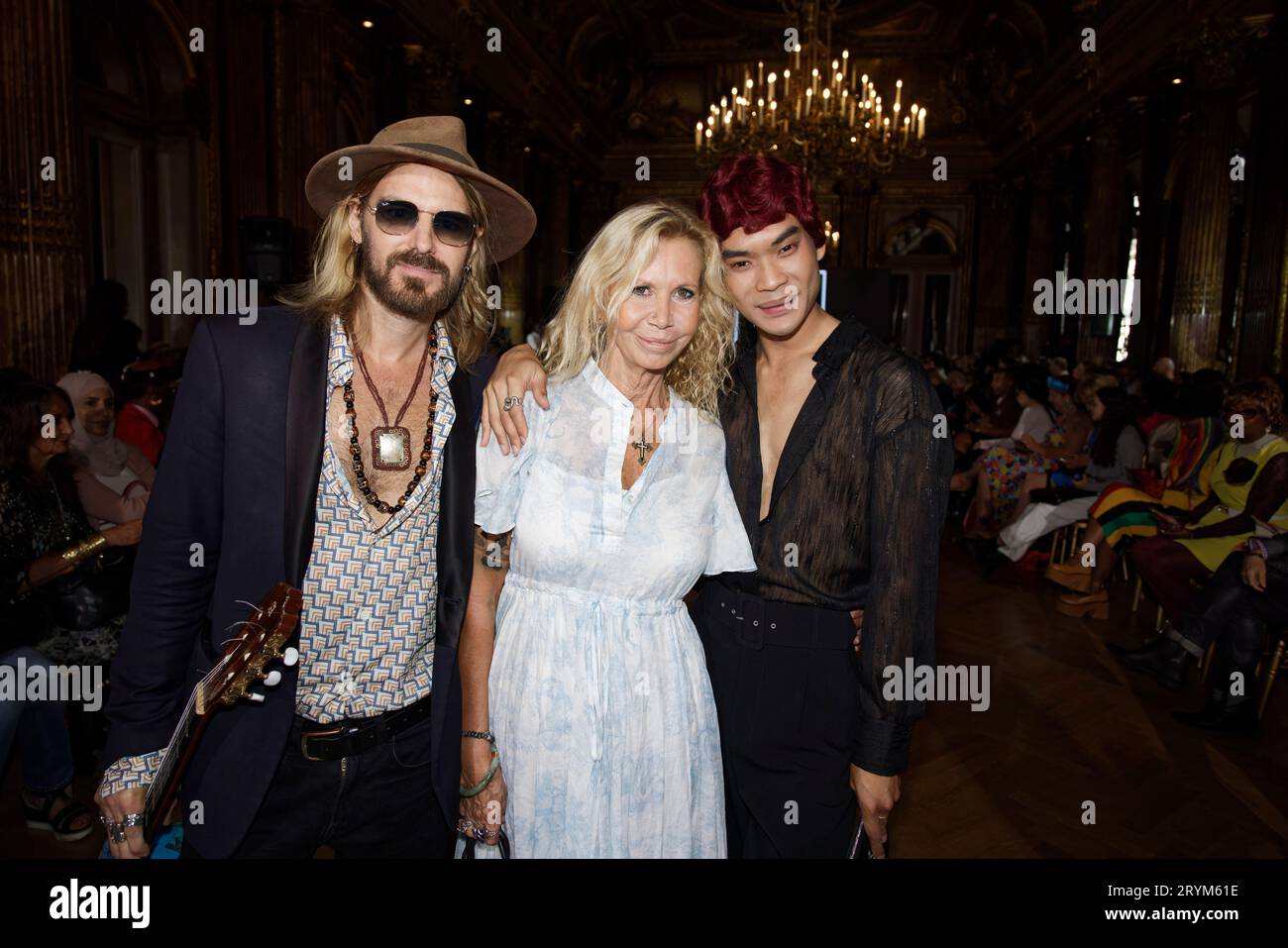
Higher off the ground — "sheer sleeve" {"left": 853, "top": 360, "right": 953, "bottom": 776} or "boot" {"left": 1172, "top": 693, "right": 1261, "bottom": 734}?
"sheer sleeve" {"left": 853, "top": 360, "right": 953, "bottom": 776}

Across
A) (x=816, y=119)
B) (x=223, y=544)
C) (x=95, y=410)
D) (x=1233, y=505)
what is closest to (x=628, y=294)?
(x=223, y=544)

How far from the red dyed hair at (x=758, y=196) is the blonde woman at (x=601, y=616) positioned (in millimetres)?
134

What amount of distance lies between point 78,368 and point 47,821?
2.85 meters

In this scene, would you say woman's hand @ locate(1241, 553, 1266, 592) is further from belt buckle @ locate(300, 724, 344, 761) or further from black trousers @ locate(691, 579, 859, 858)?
belt buckle @ locate(300, 724, 344, 761)

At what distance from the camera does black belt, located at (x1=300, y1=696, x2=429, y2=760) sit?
166cm

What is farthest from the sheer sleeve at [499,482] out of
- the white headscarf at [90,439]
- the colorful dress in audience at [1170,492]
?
the colorful dress in audience at [1170,492]

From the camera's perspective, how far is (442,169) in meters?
1.75

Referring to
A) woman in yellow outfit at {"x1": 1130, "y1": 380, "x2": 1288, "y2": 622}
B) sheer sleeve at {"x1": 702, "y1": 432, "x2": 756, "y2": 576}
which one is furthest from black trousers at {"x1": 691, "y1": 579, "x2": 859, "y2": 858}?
woman in yellow outfit at {"x1": 1130, "y1": 380, "x2": 1288, "y2": 622}

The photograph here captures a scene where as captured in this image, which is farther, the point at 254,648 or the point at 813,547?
the point at 813,547

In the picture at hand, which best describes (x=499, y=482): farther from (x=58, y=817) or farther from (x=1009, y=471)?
(x=1009, y=471)

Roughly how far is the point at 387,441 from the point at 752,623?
3.06 feet

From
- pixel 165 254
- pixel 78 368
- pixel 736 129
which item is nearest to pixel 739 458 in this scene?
pixel 78 368

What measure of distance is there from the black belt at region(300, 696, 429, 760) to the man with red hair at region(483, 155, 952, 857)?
2.19 feet

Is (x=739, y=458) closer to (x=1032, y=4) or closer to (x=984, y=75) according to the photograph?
(x=1032, y=4)
